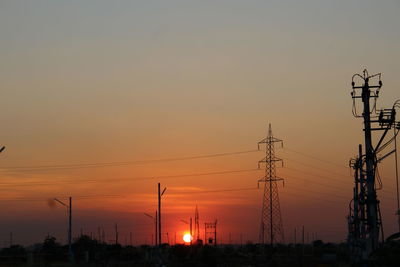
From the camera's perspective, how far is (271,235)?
257 feet

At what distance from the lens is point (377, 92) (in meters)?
40.3

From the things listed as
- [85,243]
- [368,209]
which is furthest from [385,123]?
[85,243]

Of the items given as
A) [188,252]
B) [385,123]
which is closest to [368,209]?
[385,123]

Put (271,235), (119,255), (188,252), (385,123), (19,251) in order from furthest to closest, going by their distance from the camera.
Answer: (19,251)
(119,255)
(188,252)
(271,235)
(385,123)

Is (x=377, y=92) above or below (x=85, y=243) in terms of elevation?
above

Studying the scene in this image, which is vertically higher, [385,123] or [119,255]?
[385,123]

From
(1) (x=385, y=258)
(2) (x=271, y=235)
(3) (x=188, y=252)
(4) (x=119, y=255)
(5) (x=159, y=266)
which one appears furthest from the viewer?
(4) (x=119, y=255)

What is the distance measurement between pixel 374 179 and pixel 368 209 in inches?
74.4

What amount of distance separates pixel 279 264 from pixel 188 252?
82.0ft

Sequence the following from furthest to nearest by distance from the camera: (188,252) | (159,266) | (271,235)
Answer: (188,252), (271,235), (159,266)

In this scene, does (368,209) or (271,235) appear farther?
(271,235)

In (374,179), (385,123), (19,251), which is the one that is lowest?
(19,251)

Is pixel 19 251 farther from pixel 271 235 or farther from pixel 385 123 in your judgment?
pixel 385 123

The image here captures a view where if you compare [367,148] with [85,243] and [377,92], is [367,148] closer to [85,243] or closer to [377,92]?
[377,92]
